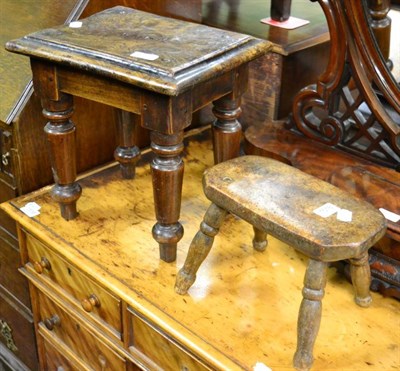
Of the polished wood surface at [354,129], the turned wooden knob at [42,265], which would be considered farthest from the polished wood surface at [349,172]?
the turned wooden knob at [42,265]

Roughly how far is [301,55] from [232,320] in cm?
76

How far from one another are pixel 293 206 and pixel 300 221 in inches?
1.9

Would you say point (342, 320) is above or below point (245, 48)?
below

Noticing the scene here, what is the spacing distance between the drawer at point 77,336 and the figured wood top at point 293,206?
1.60 feet

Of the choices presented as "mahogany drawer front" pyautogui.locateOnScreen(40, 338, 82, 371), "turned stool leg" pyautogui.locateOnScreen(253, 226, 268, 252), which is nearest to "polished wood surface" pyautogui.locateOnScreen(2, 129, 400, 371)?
"turned stool leg" pyautogui.locateOnScreen(253, 226, 268, 252)

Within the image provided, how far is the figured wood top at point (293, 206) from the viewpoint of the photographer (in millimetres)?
1066

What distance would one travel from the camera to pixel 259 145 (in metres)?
1.60

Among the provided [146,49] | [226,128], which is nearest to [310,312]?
[226,128]

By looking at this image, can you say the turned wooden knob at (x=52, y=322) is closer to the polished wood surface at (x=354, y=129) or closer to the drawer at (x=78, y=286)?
the drawer at (x=78, y=286)

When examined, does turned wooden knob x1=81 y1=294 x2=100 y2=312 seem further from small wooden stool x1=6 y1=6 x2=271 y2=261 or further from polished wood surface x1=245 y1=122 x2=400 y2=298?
polished wood surface x1=245 y1=122 x2=400 y2=298

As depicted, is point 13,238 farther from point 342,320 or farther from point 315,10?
point 315,10

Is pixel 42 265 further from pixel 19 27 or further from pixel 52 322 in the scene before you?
pixel 19 27

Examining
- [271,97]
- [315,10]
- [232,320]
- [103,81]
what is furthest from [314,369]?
[315,10]

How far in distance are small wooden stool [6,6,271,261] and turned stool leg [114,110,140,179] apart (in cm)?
19
